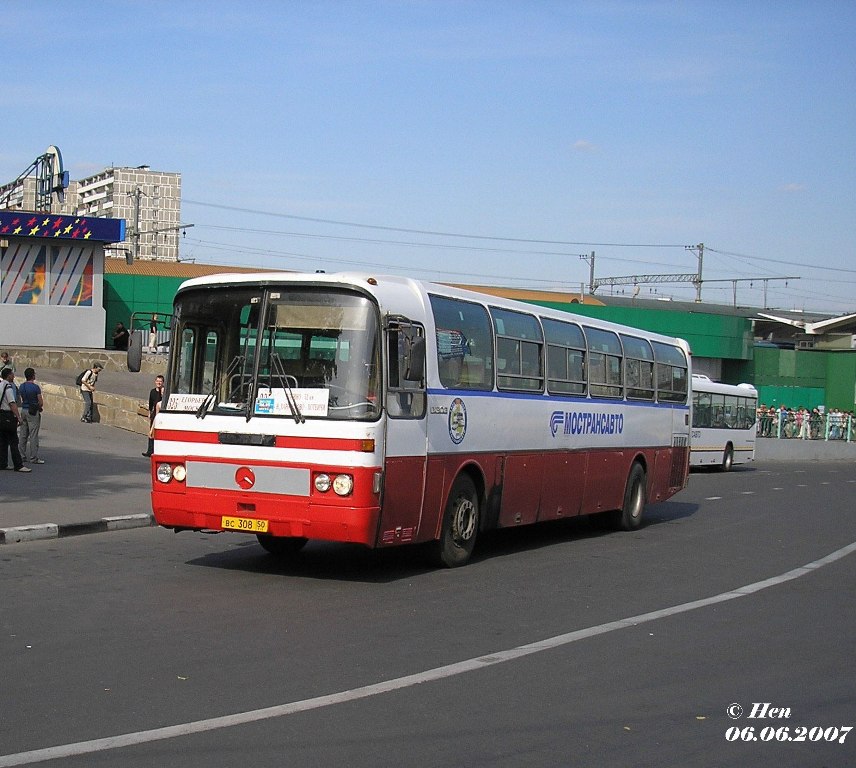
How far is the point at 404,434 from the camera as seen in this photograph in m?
10.6

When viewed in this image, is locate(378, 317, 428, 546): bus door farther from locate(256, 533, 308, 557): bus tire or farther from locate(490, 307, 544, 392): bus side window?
locate(490, 307, 544, 392): bus side window

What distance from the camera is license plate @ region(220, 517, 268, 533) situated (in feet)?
33.9

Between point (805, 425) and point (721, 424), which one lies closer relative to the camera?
point (721, 424)

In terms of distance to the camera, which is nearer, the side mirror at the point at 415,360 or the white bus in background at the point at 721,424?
the side mirror at the point at 415,360

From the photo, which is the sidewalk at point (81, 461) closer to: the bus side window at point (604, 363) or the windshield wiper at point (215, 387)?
the windshield wiper at point (215, 387)

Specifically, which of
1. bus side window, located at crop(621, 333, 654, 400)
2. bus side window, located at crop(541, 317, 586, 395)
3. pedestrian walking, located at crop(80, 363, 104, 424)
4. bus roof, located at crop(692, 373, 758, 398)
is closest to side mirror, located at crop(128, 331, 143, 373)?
bus side window, located at crop(541, 317, 586, 395)

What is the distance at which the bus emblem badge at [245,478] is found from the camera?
10383 millimetres

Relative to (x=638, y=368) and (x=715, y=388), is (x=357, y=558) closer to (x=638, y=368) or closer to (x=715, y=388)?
(x=638, y=368)

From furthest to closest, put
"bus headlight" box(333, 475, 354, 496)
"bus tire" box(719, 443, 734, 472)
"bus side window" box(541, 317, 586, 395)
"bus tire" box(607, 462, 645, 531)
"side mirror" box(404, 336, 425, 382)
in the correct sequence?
"bus tire" box(719, 443, 734, 472) → "bus tire" box(607, 462, 645, 531) → "bus side window" box(541, 317, 586, 395) → "side mirror" box(404, 336, 425, 382) → "bus headlight" box(333, 475, 354, 496)

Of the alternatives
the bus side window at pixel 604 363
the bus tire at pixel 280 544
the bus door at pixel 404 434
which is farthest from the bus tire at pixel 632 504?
the bus door at pixel 404 434

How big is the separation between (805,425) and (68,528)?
140ft

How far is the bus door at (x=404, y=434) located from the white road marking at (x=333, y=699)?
7.95 feet

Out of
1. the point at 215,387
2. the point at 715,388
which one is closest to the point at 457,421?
the point at 215,387

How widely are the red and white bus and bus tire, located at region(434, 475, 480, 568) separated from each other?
0.02 meters
